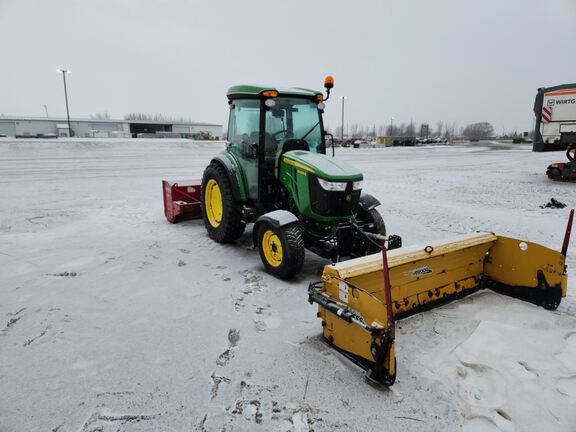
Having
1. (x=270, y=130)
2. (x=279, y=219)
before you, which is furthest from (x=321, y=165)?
(x=270, y=130)

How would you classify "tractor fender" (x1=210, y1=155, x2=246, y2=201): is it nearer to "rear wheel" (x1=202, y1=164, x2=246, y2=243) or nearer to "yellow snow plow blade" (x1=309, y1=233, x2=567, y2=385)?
"rear wheel" (x1=202, y1=164, x2=246, y2=243)

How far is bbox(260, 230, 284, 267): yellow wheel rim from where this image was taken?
4402mm

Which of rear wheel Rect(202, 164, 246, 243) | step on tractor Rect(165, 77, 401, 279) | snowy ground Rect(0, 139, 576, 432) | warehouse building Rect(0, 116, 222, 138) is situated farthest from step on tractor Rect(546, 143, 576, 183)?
warehouse building Rect(0, 116, 222, 138)

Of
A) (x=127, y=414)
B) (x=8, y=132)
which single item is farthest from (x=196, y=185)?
(x=8, y=132)

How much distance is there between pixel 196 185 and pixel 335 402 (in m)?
5.33

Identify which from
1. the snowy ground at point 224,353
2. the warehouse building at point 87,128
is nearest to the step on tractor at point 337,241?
the snowy ground at point 224,353

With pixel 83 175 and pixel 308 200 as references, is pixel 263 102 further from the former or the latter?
pixel 83 175

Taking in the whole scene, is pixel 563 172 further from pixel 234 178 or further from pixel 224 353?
pixel 224 353

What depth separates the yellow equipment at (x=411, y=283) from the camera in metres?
2.59

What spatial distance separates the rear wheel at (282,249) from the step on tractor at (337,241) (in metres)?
0.01

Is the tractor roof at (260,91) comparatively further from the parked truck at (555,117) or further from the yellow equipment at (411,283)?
the parked truck at (555,117)

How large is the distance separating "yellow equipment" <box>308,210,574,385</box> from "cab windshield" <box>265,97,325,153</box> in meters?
2.33

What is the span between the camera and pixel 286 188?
16.3 ft

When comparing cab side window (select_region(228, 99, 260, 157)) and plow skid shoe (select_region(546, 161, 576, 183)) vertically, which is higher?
cab side window (select_region(228, 99, 260, 157))
